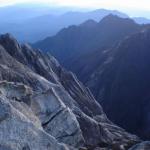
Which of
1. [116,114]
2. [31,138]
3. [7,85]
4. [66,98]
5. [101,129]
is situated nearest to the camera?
[31,138]

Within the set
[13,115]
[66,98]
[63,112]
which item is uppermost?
[13,115]

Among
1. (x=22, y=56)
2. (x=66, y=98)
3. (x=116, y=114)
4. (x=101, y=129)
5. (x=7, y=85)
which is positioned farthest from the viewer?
(x=116, y=114)

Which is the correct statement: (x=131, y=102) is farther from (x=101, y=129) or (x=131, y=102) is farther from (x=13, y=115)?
(x=13, y=115)

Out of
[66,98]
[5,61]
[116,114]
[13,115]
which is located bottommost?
[116,114]

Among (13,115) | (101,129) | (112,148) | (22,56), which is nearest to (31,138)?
(13,115)

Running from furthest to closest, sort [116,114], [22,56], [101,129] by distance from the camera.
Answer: [116,114] < [22,56] < [101,129]

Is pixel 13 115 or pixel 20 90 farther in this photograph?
pixel 20 90

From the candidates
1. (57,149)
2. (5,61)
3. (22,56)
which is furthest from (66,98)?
(57,149)

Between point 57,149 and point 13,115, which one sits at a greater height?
point 13,115

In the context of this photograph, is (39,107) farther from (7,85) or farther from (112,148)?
(112,148)
